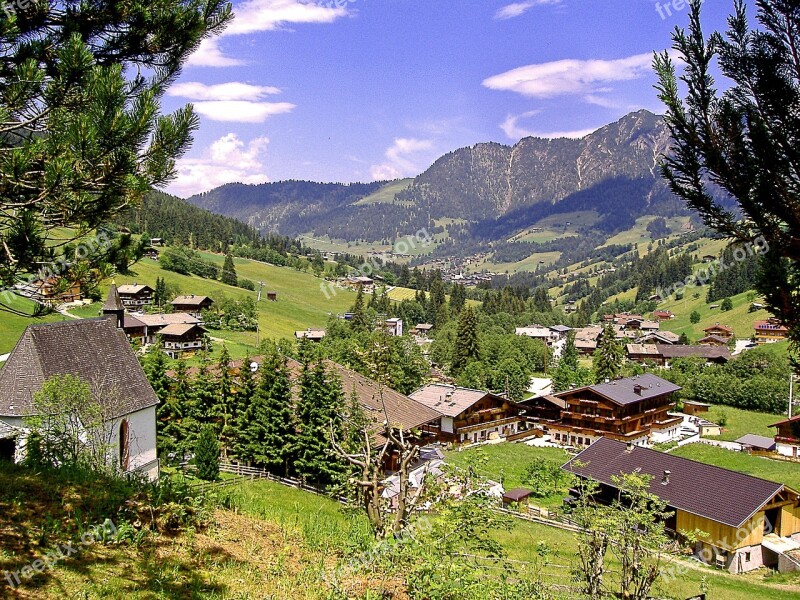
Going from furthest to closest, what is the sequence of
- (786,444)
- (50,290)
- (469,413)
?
(469,413), (786,444), (50,290)

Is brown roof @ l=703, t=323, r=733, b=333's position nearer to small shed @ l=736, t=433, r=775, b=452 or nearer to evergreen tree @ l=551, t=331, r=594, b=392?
evergreen tree @ l=551, t=331, r=594, b=392

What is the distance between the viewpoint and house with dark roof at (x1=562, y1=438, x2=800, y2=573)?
27.8m

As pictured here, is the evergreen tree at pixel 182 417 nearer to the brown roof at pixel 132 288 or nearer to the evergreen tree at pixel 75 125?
the evergreen tree at pixel 75 125

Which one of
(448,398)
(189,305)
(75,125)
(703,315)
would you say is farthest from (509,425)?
(703,315)

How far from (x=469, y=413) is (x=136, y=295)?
68829 millimetres

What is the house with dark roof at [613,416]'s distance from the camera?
55.8 meters

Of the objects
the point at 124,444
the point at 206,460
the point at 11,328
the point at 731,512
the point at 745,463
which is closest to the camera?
the point at 124,444

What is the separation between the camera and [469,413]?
53.9m

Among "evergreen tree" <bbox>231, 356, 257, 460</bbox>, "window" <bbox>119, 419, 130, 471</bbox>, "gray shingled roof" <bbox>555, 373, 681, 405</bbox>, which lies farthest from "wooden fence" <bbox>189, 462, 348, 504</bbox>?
"gray shingled roof" <bbox>555, 373, 681, 405</bbox>

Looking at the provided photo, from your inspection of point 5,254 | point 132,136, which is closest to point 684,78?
point 132,136

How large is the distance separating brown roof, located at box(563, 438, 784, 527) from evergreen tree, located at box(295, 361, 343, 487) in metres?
12.9

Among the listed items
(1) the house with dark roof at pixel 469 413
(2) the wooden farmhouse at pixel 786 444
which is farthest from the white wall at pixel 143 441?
(2) the wooden farmhouse at pixel 786 444

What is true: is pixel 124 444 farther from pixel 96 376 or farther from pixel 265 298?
pixel 265 298

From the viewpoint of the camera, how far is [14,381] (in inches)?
942
